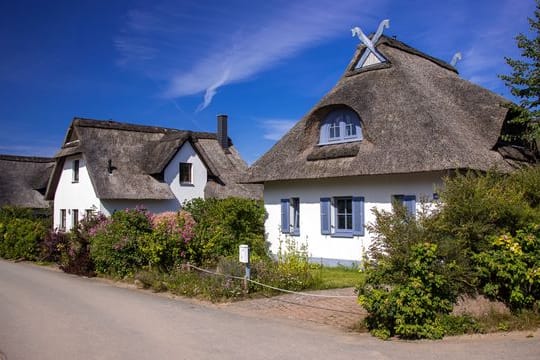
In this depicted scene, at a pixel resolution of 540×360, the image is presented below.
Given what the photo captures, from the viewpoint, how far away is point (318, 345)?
25.3 ft

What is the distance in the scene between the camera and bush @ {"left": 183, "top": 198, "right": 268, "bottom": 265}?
15.6m

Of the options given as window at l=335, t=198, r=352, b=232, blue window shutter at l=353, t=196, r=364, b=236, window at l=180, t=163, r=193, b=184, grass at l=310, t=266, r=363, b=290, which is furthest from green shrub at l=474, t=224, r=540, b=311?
window at l=180, t=163, r=193, b=184

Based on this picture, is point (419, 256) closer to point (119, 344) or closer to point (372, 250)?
point (372, 250)

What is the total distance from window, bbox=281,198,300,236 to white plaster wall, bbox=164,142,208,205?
1137cm

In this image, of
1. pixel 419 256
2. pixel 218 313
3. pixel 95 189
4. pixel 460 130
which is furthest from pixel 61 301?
pixel 95 189

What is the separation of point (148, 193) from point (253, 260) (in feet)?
50.0

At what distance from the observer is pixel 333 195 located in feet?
58.7

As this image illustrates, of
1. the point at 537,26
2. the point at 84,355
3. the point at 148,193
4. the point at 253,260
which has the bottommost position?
the point at 84,355

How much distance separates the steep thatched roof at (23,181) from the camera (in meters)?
Answer: 37.7

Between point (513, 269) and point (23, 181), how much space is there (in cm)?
3806

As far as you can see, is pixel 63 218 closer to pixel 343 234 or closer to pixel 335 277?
pixel 343 234

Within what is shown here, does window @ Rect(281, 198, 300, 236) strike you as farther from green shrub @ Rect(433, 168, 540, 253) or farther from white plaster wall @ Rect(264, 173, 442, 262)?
green shrub @ Rect(433, 168, 540, 253)

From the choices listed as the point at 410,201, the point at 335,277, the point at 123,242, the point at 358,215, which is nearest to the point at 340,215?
the point at 358,215

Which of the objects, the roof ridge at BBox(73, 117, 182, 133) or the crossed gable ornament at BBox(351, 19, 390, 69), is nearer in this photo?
the crossed gable ornament at BBox(351, 19, 390, 69)
